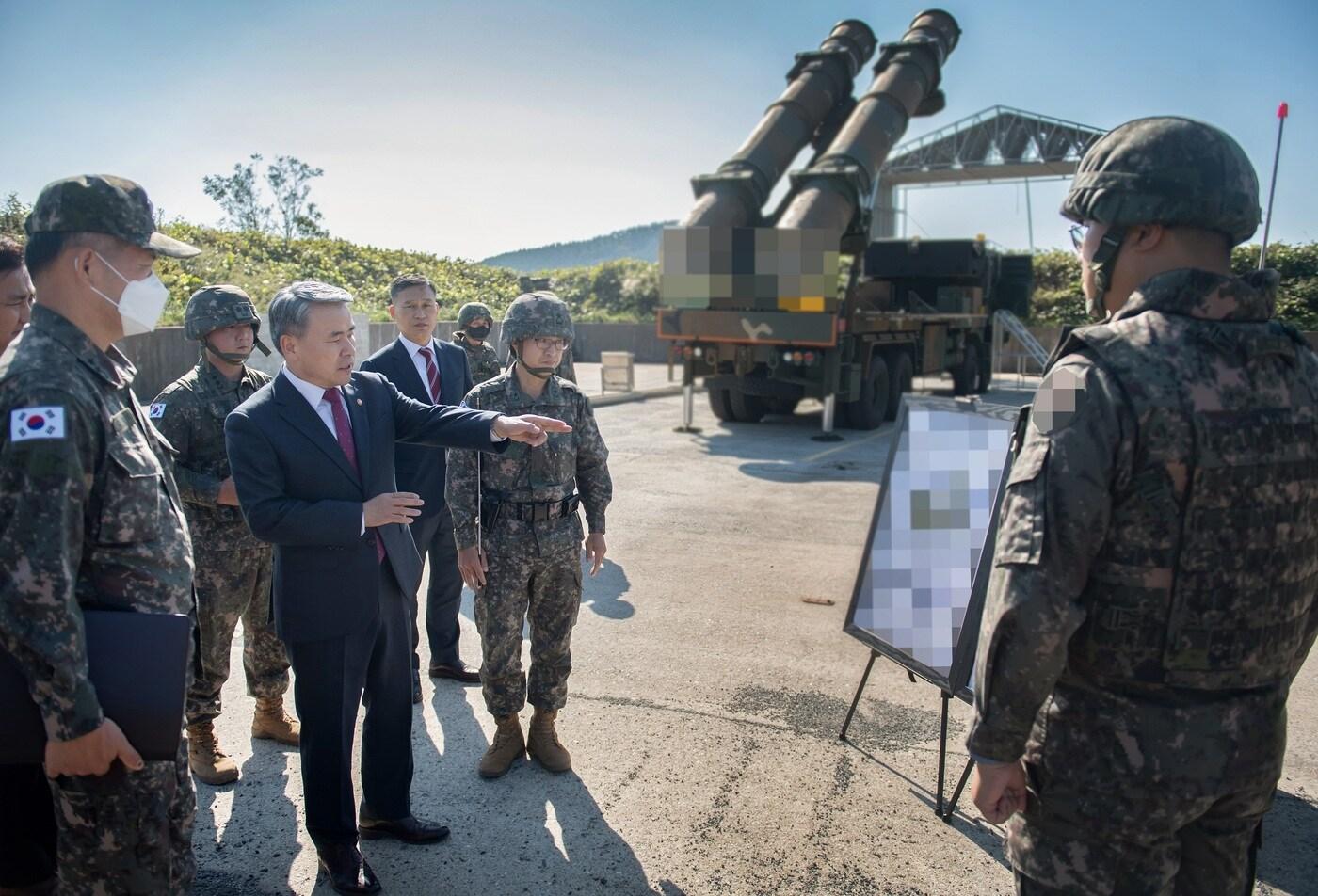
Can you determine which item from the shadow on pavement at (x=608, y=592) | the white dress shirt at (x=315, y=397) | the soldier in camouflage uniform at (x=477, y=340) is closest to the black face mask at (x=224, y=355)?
the white dress shirt at (x=315, y=397)

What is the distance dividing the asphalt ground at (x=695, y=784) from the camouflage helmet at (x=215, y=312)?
1.65 metres

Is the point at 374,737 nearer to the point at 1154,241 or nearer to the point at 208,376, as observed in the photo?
the point at 208,376

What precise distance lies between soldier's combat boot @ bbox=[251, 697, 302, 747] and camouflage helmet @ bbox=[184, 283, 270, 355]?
1419 millimetres

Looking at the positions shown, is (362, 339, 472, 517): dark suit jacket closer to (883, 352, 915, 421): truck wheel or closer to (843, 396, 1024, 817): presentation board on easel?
(843, 396, 1024, 817): presentation board on easel

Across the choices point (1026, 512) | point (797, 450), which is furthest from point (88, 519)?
point (797, 450)

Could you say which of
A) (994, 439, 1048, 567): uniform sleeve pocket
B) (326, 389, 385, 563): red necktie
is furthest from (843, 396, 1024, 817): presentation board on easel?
(326, 389, 385, 563): red necktie

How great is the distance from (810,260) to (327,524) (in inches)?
369

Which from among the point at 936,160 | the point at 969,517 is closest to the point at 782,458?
the point at 969,517

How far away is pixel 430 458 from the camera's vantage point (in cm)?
421

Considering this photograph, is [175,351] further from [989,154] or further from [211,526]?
[989,154]

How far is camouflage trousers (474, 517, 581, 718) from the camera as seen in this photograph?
344cm

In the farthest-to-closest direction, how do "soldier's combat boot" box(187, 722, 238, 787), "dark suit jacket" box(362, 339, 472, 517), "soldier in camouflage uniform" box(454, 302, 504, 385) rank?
"soldier in camouflage uniform" box(454, 302, 504, 385)
"dark suit jacket" box(362, 339, 472, 517)
"soldier's combat boot" box(187, 722, 238, 787)

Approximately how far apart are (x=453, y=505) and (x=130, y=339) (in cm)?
947

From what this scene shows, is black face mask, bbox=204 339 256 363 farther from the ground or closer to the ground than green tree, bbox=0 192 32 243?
closer to the ground
